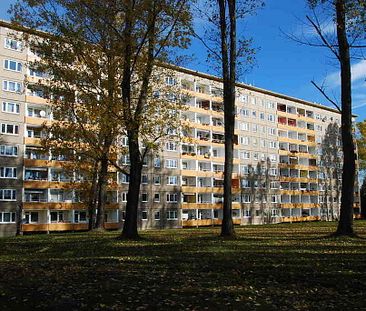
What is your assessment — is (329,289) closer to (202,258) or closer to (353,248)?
(202,258)

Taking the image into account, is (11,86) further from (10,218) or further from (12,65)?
(10,218)

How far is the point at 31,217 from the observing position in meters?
59.5

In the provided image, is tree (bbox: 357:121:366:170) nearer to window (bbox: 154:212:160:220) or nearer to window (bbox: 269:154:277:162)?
window (bbox: 269:154:277:162)

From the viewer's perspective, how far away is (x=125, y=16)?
21.8m

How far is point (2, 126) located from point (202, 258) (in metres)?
50.5

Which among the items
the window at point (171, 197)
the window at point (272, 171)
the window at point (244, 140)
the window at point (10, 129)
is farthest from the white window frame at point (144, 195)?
the window at point (272, 171)

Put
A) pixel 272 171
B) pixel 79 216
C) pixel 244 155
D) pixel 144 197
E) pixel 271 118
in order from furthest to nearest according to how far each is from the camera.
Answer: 1. pixel 271 118
2. pixel 272 171
3. pixel 244 155
4. pixel 144 197
5. pixel 79 216

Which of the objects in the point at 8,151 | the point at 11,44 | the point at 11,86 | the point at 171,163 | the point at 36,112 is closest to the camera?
the point at 8,151

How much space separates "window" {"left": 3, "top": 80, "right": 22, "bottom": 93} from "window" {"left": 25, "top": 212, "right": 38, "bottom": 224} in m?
15.9

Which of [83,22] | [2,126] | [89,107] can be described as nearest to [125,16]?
[83,22]

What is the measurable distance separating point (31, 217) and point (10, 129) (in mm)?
11668

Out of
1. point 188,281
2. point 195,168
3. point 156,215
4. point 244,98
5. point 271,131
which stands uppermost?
point 244,98

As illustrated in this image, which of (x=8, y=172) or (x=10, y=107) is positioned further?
(x=10, y=107)

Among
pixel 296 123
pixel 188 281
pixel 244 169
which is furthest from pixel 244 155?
pixel 188 281
